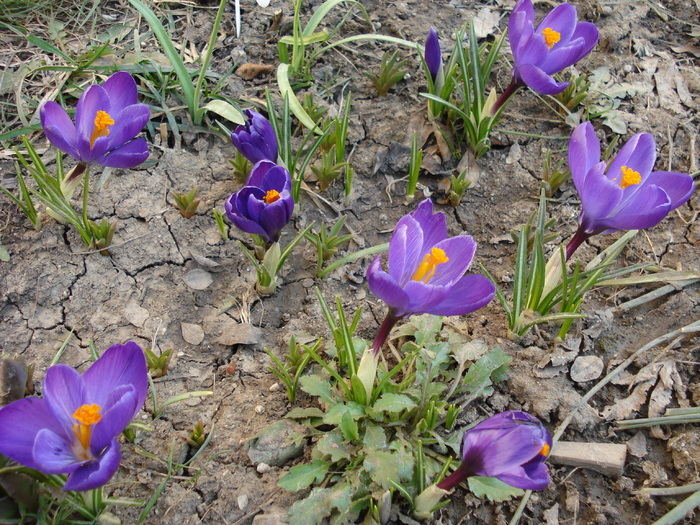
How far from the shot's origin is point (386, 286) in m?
1.44

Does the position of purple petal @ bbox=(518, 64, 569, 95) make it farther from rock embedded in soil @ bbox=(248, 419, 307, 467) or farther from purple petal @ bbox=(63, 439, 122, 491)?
purple petal @ bbox=(63, 439, 122, 491)

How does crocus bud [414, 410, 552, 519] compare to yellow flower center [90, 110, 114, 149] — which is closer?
crocus bud [414, 410, 552, 519]

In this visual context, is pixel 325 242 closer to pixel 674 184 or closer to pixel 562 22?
pixel 674 184

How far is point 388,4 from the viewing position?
3.10m

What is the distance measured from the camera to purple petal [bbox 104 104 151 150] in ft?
6.58

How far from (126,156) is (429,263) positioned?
1161mm

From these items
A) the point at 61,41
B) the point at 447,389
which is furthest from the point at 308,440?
the point at 61,41

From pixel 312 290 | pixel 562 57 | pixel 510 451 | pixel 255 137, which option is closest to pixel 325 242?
Answer: pixel 312 290

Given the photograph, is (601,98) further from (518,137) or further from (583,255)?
(583,255)

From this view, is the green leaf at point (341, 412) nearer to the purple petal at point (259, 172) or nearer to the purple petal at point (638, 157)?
the purple petal at point (259, 172)

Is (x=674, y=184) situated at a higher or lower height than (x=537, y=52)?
lower

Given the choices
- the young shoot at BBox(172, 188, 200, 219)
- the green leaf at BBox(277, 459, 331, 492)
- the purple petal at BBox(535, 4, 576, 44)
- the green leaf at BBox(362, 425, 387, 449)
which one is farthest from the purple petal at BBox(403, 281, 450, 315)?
the purple petal at BBox(535, 4, 576, 44)

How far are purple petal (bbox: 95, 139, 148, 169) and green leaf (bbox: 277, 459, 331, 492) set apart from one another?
3.90ft

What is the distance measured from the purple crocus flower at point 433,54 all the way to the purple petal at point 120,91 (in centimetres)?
122
